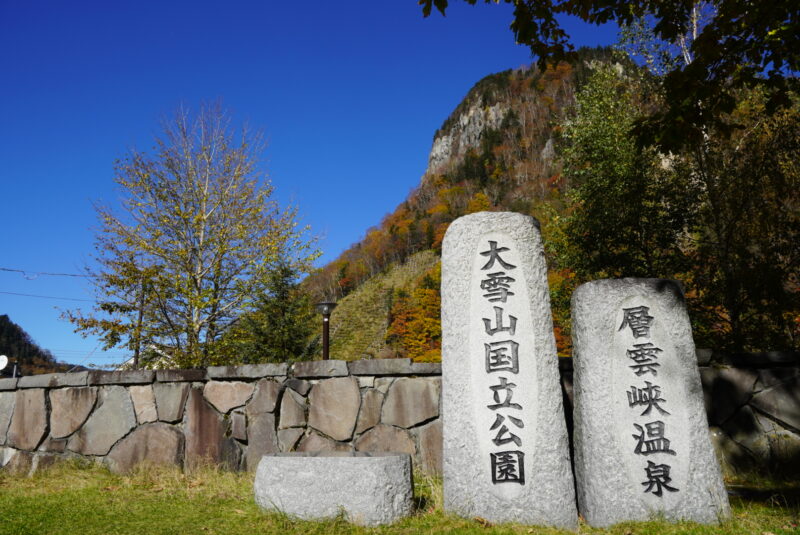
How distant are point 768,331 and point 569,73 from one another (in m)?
86.1

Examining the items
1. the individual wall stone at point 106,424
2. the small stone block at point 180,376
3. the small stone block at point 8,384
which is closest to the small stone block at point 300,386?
the small stone block at point 180,376

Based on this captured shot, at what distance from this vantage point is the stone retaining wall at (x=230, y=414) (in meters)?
6.08

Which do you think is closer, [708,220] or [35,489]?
[35,489]

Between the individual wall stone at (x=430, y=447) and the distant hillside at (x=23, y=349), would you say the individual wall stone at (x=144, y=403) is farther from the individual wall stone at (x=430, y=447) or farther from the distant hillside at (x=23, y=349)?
the distant hillside at (x=23, y=349)

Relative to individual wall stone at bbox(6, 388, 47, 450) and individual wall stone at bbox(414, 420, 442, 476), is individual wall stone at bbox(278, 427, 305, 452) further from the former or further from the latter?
individual wall stone at bbox(6, 388, 47, 450)

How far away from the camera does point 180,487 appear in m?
5.73

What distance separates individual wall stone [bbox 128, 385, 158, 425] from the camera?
6876 millimetres

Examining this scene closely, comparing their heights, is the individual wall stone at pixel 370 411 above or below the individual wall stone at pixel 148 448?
above

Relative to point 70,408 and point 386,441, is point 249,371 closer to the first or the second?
point 386,441

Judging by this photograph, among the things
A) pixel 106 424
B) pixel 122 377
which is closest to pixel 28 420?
pixel 106 424

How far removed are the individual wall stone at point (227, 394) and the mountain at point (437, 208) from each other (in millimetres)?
10314

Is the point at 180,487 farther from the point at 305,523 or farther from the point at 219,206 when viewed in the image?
the point at 219,206

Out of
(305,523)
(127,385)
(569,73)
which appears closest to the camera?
(305,523)

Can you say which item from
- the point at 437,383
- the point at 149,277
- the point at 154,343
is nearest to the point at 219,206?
the point at 149,277
